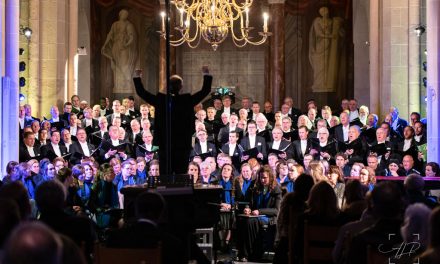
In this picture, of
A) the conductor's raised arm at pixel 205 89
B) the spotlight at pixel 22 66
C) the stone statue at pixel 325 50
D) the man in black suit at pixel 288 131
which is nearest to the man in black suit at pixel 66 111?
the spotlight at pixel 22 66

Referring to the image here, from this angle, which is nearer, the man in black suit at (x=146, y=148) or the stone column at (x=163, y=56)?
the man in black suit at (x=146, y=148)

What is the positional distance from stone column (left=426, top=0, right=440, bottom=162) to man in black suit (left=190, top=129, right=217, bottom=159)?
10.5 ft

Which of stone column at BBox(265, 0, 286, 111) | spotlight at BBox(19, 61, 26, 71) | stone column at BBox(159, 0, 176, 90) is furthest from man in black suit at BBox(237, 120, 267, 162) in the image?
stone column at BBox(159, 0, 176, 90)

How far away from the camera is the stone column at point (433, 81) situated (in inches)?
462

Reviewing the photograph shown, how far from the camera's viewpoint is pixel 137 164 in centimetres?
1159

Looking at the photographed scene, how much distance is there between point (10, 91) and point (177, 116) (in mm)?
4914

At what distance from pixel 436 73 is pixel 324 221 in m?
6.37

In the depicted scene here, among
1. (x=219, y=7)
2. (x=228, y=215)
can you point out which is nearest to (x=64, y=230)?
(x=228, y=215)

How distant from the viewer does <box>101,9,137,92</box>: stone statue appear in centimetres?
2081

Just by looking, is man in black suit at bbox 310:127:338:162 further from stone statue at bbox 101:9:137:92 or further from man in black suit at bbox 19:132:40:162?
stone statue at bbox 101:9:137:92

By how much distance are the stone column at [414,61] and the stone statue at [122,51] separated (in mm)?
7610

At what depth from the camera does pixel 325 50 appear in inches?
803

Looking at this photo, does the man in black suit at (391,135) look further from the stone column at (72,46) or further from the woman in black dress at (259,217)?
the stone column at (72,46)

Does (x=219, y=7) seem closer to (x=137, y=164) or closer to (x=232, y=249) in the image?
(x=137, y=164)
